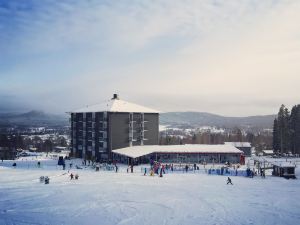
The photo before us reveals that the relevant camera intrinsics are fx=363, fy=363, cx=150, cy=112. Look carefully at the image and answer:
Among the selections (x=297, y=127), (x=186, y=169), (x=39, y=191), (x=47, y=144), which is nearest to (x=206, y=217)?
(x=39, y=191)

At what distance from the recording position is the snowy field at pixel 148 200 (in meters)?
25.0

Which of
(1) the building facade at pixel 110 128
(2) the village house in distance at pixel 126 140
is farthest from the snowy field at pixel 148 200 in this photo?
(1) the building facade at pixel 110 128

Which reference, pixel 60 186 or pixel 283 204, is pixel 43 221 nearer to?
pixel 60 186

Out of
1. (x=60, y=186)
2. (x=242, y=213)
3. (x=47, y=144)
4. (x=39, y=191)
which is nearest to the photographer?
(x=242, y=213)

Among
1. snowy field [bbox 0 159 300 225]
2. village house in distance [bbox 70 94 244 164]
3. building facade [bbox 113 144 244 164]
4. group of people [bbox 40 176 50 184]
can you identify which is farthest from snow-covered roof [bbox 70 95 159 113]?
group of people [bbox 40 176 50 184]

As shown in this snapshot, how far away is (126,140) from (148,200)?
1559 inches

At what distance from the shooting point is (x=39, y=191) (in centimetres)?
3462

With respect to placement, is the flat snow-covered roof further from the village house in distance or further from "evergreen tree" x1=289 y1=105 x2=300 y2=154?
"evergreen tree" x1=289 y1=105 x2=300 y2=154

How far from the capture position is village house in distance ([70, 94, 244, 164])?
63562mm

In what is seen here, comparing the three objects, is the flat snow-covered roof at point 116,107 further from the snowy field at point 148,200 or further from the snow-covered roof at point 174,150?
the snowy field at point 148,200

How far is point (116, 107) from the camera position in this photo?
70.2 metres

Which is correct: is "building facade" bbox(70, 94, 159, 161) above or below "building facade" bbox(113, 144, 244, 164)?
above

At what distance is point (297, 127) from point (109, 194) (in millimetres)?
58426

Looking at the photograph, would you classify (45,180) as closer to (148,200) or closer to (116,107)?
(148,200)
